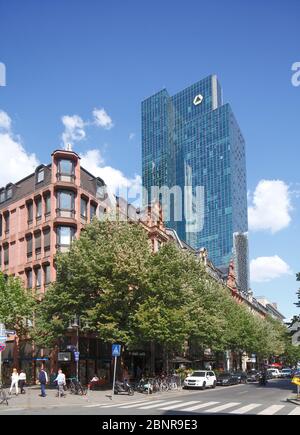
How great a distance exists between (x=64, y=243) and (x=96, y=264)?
12148 millimetres

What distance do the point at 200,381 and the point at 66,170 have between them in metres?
23.8

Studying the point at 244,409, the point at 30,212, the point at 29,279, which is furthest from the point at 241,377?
the point at 244,409

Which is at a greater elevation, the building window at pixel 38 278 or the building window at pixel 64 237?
the building window at pixel 64 237

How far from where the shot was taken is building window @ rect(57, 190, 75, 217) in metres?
50.5

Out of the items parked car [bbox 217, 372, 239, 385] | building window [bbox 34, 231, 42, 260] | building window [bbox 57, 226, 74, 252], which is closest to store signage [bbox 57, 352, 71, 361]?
building window [bbox 57, 226, 74, 252]

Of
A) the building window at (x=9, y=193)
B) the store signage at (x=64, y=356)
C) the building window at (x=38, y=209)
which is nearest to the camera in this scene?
the store signage at (x=64, y=356)

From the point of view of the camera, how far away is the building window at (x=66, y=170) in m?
50.9

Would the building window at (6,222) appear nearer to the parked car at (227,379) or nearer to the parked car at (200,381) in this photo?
the parked car at (200,381)

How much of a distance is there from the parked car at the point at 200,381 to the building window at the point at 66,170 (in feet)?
72.8

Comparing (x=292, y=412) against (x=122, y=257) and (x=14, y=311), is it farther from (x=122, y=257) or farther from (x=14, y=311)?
(x=14, y=311)

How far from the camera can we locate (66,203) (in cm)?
5088

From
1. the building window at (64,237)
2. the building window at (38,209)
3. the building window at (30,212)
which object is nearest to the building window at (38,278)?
the building window at (64,237)

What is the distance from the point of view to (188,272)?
5262cm

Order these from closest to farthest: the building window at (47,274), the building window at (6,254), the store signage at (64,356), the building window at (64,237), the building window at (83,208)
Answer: the store signage at (64,356) → the building window at (47,274) → the building window at (64,237) → the building window at (83,208) → the building window at (6,254)
